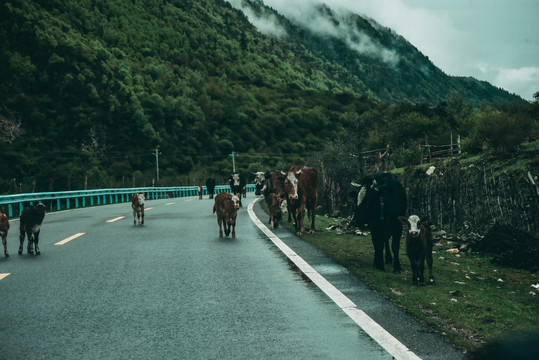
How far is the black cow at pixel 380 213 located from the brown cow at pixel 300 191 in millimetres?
5267

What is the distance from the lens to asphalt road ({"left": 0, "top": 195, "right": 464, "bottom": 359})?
504 cm

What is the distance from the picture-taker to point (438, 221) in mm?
15961

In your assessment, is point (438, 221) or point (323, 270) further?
point (438, 221)

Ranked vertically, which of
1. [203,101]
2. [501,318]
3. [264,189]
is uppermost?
[203,101]

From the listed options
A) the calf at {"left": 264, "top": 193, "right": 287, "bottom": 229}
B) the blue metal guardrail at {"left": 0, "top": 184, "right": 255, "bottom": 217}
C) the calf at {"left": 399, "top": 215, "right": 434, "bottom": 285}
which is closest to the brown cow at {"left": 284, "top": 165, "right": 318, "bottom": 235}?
the calf at {"left": 264, "top": 193, "right": 287, "bottom": 229}

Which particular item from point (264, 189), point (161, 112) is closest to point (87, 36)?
point (161, 112)

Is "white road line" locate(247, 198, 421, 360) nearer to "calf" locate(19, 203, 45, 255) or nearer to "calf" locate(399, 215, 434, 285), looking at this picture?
"calf" locate(399, 215, 434, 285)

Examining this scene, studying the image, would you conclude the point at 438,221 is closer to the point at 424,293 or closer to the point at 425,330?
the point at 424,293

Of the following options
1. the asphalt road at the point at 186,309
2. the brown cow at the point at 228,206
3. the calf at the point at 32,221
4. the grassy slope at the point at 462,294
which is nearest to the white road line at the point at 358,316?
the asphalt road at the point at 186,309

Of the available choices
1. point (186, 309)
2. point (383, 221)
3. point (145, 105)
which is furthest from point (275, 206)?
point (145, 105)

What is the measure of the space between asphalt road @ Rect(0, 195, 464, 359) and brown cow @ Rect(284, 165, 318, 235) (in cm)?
314

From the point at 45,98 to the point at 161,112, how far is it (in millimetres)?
25712

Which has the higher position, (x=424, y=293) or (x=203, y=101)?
(x=203, y=101)

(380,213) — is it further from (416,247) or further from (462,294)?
(462,294)
